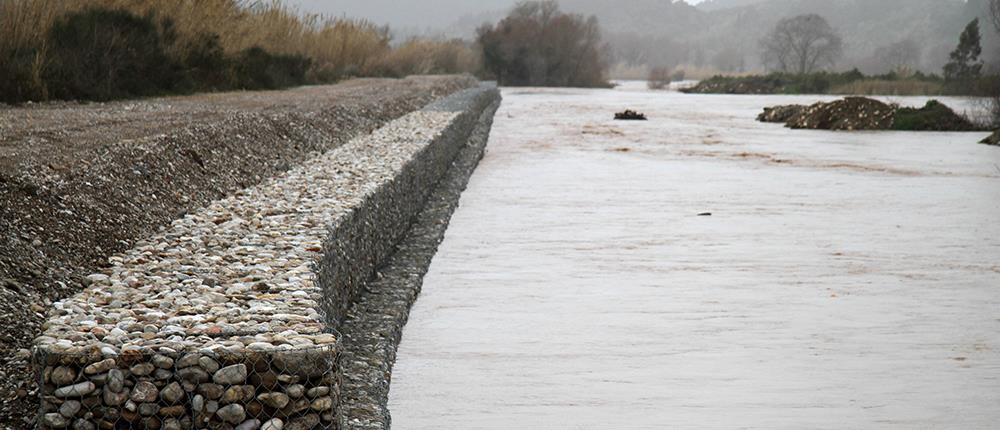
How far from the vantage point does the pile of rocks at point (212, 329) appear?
2707 mm

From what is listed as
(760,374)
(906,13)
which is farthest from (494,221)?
(906,13)

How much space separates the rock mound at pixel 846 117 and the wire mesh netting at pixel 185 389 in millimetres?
16237

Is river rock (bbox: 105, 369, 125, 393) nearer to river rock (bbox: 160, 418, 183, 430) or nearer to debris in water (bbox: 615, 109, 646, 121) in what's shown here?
river rock (bbox: 160, 418, 183, 430)

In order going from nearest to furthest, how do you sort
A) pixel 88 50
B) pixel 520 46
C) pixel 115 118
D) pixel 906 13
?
pixel 115 118
pixel 88 50
pixel 520 46
pixel 906 13

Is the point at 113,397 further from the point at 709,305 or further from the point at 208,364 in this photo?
the point at 709,305

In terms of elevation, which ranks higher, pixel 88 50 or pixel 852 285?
pixel 88 50

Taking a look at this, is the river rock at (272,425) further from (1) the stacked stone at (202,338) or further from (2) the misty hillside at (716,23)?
(2) the misty hillside at (716,23)

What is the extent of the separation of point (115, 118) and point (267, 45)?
825cm

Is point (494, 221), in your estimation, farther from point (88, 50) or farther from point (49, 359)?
point (49, 359)

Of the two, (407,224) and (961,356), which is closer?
(961,356)

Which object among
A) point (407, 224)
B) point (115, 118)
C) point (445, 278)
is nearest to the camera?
point (445, 278)

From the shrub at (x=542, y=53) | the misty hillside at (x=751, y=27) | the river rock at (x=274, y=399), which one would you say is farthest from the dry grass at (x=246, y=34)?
the misty hillside at (x=751, y=27)

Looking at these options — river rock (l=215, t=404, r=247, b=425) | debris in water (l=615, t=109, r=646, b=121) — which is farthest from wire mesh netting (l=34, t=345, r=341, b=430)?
debris in water (l=615, t=109, r=646, b=121)

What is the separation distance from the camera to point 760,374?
14.3 feet
